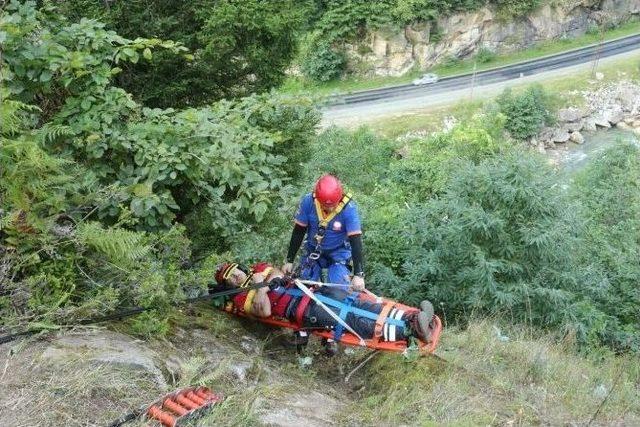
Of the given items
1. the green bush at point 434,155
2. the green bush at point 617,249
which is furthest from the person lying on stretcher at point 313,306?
the green bush at point 434,155

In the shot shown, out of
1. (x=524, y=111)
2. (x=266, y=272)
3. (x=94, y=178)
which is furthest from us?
(x=524, y=111)

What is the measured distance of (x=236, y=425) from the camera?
395 cm

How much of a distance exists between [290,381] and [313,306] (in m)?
0.99

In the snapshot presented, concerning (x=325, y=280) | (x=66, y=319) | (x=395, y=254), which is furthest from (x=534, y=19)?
(x=66, y=319)

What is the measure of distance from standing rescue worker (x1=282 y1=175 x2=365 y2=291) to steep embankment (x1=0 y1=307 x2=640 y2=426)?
82 cm

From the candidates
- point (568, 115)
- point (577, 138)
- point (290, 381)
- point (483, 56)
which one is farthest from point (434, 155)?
point (483, 56)

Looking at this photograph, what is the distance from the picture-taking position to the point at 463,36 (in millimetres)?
43844

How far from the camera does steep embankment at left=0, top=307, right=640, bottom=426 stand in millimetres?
3797

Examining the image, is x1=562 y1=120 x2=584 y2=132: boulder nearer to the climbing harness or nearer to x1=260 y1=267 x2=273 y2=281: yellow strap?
the climbing harness

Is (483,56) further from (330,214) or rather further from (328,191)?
(328,191)

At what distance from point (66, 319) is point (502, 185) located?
735 cm

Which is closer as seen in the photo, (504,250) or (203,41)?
(203,41)

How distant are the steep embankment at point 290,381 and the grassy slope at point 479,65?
33200 mm

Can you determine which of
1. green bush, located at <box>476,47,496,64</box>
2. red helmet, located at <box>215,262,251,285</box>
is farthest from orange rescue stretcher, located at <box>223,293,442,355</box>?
green bush, located at <box>476,47,496,64</box>
